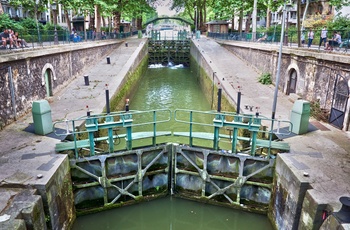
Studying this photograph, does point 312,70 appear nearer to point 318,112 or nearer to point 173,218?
point 318,112

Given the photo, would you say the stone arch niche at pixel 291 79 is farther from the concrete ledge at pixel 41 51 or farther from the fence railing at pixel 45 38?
the fence railing at pixel 45 38

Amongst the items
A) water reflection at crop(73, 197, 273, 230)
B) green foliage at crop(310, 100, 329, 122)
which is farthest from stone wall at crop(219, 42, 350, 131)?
water reflection at crop(73, 197, 273, 230)

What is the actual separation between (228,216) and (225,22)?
41.2m

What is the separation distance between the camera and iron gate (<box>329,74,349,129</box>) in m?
11.3

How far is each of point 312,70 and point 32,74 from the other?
12.7m

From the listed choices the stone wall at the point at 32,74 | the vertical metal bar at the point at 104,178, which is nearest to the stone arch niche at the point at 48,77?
the stone wall at the point at 32,74

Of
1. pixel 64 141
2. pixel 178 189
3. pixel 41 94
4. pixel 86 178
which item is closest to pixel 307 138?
pixel 178 189

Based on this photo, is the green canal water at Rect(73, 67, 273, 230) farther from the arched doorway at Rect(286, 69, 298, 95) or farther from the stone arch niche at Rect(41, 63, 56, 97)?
the arched doorway at Rect(286, 69, 298, 95)

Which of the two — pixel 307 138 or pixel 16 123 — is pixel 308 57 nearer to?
pixel 307 138

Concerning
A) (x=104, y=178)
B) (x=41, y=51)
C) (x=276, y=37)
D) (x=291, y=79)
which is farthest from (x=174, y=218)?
(x=276, y=37)

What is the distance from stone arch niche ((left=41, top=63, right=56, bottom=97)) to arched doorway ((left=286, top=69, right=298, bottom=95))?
12.8 meters

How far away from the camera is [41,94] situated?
1466cm

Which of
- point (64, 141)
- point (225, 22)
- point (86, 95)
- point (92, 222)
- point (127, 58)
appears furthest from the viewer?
point (225, 22)

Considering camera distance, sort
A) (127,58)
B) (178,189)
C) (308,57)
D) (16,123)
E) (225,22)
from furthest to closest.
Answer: (225,22)
(127,58)
(308,57)
(16,123)
(178,189)
